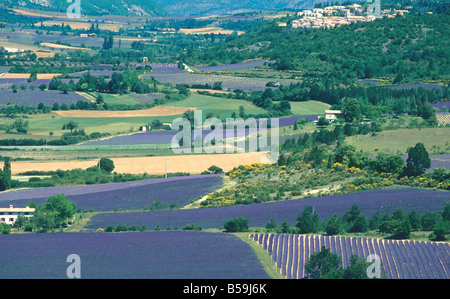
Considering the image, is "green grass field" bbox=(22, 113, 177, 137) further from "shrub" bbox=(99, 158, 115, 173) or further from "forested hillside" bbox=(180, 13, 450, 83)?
"forested hillside" bbox=(180, 13, 450, 83)

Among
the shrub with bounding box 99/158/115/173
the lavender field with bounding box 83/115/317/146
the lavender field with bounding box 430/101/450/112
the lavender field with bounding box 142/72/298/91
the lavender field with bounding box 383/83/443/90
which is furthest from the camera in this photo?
the lavender field with bounding box 142/72/298/91

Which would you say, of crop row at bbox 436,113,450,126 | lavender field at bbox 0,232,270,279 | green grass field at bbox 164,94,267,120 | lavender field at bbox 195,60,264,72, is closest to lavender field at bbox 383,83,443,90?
green grass field at bbox 164,94,267,120

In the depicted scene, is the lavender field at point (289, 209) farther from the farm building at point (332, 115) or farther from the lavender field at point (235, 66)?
the lavender field at point (235, 66)

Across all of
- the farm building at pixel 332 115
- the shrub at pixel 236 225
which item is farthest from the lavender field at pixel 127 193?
the farm building at pixel 332 115

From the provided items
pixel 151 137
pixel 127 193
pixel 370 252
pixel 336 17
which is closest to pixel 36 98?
pixel 151 137

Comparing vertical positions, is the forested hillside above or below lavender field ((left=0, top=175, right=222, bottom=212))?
above
